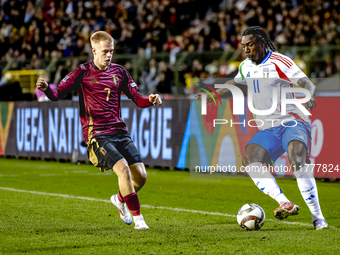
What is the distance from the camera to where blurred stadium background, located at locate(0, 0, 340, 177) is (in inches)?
481

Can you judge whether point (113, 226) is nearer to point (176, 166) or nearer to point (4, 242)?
point (4, 242)

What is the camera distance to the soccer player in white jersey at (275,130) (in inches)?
223

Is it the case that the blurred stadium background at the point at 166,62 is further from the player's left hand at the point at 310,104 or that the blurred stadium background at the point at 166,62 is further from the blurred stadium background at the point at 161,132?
the player's left hand at the point at 310,104

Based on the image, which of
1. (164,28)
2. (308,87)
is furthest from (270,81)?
(164,28)

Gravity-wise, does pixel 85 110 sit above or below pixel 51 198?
above

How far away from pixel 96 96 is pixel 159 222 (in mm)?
1652

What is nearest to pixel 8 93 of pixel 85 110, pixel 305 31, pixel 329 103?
pixel 305 31

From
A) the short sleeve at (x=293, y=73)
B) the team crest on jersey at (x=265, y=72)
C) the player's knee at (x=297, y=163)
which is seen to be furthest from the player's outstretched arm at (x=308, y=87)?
the player's knee at (x=297, y=163)

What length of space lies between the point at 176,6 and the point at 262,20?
355cm

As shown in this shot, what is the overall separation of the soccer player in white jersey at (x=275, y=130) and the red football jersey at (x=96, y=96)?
3.99ft

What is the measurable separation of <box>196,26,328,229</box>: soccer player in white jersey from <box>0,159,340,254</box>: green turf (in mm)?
424

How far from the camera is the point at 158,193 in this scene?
30.3 ft

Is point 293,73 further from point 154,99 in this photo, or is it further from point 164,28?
point 164,28

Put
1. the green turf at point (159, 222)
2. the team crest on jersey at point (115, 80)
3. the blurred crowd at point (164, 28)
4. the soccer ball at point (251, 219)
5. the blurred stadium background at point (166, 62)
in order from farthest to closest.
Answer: the blurred crowd at point (164, 28) < the blurred stadium background at point (166, 62) < the team crest on jersey at point (115, 80) < the soccer ball at point (251, 219) < the green turf at point (159, 222)
